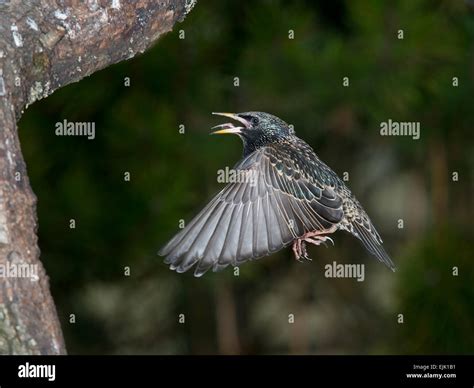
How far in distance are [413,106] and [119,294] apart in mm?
1702

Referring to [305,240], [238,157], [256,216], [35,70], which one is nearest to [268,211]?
[256,216]

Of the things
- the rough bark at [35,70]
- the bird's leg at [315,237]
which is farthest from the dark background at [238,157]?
the rough bark at [35,70]

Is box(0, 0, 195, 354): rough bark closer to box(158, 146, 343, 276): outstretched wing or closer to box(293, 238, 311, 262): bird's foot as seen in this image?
box(158, 146, 343, 276): outstretched wing

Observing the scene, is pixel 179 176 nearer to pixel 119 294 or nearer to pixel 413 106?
pixel 119 294

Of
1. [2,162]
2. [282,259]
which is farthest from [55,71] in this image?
[282,259]

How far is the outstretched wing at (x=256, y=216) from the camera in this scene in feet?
7.78

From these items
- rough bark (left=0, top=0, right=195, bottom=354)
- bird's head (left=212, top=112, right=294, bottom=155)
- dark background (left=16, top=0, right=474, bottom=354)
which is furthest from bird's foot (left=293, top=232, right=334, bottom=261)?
dark background (left=16, top=0, right=474, bottom=354)

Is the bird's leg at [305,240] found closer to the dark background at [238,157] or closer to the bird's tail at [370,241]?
the bird's tail at [370,241]

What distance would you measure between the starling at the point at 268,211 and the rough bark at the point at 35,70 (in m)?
0.34

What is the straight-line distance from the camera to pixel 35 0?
7.54 ft

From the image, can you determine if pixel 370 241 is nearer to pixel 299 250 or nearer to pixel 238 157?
pixel 299 250

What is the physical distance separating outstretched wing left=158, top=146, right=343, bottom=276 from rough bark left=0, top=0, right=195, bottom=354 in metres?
0.46

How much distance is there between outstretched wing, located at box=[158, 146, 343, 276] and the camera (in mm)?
2371

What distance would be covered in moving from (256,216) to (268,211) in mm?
41
